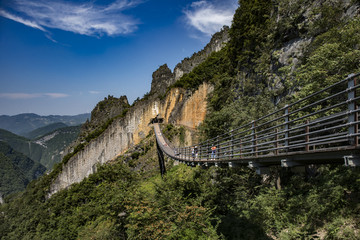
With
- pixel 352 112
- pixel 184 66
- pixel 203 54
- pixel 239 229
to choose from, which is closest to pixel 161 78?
pixel 184 66

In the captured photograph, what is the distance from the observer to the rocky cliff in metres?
26.2

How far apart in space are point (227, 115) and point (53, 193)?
36.5 m

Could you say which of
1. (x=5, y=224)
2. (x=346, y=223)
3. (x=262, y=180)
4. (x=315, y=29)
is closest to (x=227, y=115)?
(x=262, y=180)

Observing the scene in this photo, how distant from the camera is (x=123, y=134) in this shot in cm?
3412

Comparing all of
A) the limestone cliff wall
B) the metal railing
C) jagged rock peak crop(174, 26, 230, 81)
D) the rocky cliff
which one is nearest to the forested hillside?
the metal railing

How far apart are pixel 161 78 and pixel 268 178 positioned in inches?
1603

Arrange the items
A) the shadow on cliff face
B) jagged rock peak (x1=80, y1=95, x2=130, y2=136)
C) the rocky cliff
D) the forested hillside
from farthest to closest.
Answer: jagged rock peak (x1=80, y1=95, x2=130, y2=136) < the rocky cliff < the shadow on cliff face < the forested hillside

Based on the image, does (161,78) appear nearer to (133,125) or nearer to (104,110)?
(104,110)

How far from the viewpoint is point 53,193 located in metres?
37.7

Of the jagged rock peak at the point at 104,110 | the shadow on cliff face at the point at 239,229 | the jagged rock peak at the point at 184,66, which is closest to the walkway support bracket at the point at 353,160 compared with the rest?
the shadow on cliff face at the point at 239,229

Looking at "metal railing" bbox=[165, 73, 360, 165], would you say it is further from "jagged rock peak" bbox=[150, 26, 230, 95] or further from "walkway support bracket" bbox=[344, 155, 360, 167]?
"jagged rock peak" bbox=[150, 26, 230, 95]

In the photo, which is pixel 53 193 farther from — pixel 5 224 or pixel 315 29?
pixel 315 29

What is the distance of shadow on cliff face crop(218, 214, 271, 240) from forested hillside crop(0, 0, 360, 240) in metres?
0.04

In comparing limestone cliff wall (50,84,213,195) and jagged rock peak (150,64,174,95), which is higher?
jagged rock peak (150,64,174,95)
